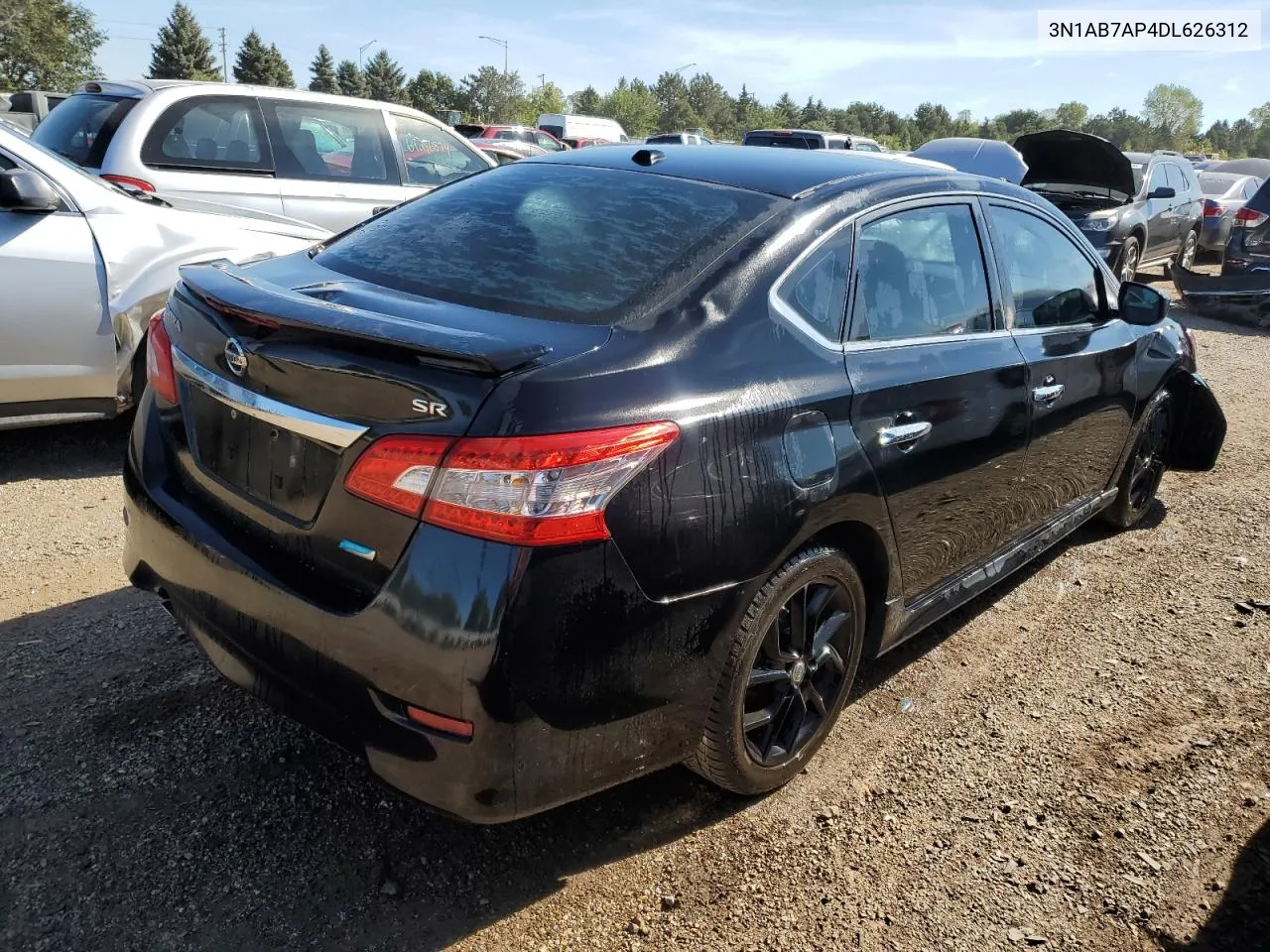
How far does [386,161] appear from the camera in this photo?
24.1 ft

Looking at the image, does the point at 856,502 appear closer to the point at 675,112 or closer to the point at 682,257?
the point at 682,257

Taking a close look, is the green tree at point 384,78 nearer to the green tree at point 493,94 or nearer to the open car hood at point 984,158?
the green tree at point 493,94

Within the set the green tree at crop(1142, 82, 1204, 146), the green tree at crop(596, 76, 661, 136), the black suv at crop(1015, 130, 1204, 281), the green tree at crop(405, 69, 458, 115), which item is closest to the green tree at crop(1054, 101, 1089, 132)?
the green tree at crop(1142, 82, 1204, 146)

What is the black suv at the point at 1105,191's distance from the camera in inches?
431

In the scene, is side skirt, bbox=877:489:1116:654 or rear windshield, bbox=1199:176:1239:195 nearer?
side skirt, bbox=877:489:1116:654

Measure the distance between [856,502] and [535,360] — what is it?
979mm

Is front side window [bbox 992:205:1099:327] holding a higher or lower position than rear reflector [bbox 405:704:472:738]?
higher

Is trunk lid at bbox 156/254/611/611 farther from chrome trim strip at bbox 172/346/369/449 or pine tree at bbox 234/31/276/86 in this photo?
pine tree at bbox 234/31/276/86

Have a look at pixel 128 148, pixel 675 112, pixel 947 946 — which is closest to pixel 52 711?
pixel 947 946

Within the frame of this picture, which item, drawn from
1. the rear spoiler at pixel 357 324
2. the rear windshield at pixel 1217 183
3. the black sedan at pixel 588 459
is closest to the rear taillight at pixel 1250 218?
the rear windshield at pixel 1217 183

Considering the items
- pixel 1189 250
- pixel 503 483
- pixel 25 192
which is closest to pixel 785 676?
pixel 503 483

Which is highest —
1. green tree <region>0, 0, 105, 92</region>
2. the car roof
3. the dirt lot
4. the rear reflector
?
green tree <region>0, 0, 105, 92</region>

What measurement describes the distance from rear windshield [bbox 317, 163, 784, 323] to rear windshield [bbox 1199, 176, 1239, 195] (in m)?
17.9

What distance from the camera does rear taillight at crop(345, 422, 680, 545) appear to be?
1.87 m
